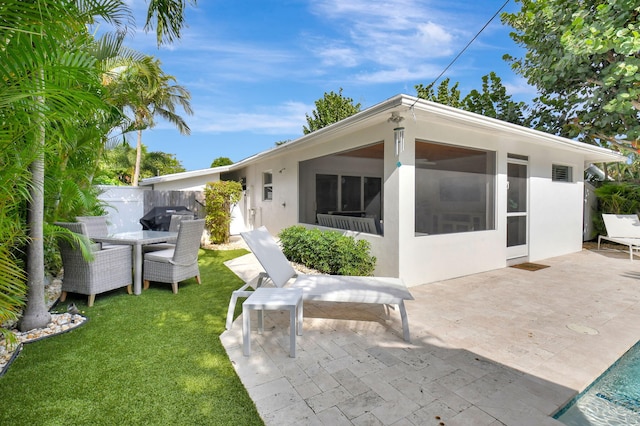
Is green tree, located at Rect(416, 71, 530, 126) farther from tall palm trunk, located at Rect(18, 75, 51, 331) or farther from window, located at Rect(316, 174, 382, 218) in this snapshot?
tall palm trunk, located at Rect(18, 75, 51, 331)

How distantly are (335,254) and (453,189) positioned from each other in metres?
2.80

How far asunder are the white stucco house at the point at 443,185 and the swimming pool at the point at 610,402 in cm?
290

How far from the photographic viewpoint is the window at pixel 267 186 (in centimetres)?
1105

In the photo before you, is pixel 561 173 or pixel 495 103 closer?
pixel 561 173

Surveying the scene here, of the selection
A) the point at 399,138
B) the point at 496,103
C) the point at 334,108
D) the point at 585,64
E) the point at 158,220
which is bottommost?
the point at 158,220

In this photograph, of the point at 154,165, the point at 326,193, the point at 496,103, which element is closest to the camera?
the point at 326,193

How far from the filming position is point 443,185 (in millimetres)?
6105

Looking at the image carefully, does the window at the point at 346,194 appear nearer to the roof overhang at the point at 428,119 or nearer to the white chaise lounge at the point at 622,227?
the roof overhang at the point at 428,119

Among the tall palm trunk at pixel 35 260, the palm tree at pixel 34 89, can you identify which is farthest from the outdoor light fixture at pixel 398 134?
the tall palm trunk at pixel 35 260

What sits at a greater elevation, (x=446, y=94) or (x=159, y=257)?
(x=446, y=94)

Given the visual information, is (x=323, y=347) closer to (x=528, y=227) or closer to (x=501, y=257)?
(x=501, y=257)

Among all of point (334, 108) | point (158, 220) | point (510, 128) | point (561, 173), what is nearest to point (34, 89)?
point (510, 128)

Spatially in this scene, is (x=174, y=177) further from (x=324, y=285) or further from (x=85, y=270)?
(x=324, y=285)

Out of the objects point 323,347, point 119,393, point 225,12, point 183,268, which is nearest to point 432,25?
point 225,12
